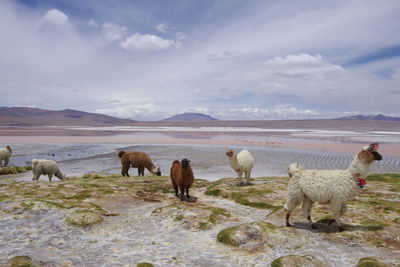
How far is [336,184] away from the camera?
974 cm

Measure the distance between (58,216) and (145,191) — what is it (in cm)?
648

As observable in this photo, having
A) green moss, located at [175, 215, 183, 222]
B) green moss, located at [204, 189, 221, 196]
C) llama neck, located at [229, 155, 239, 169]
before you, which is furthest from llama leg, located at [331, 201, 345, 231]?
llama neck, located at [229, 155, 239, 169]

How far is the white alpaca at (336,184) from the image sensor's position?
9.56m

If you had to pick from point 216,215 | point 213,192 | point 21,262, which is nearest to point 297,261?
point 216,215

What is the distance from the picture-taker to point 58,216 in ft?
35.4

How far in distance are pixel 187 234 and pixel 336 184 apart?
5.59 m

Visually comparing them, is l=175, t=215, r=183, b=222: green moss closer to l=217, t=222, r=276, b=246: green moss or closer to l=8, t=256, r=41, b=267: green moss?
l=217, t=222, r=276, b=246: green moss

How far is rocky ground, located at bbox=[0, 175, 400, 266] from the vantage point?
25.1ft

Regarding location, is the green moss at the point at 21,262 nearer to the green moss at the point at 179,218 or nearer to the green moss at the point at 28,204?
the green moss at the point at 28,204

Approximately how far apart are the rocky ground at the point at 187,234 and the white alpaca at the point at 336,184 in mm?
1072

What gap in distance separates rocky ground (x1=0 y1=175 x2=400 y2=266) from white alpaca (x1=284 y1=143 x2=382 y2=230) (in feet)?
3.52

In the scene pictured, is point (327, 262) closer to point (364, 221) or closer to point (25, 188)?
point (364, 221)

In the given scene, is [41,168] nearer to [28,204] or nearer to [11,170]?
[11,170]

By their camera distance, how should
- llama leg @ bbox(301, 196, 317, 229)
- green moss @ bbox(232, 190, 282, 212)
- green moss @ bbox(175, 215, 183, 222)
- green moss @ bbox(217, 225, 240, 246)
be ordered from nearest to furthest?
green moss @ bbox(217, 225, 240, 246), llama leg @ bbox(301, 196, 317, 229), green moss @ bbox(175, 215, 183, 222), green moss @ bbox(232, 190, 282, 212)
